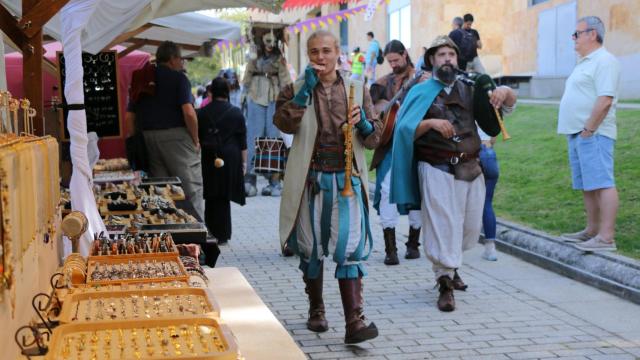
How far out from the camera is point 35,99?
539 centimetres

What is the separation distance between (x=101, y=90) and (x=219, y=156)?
1524 mm

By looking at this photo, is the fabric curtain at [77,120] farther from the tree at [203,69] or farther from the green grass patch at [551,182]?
the tree at [203,69]

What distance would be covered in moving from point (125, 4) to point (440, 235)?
141 inches

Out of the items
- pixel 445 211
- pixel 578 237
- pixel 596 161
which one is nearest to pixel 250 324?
pixel 445 211

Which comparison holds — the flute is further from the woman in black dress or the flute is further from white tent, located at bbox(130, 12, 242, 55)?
white tent, located at bbox(130, 12, 242, 55)

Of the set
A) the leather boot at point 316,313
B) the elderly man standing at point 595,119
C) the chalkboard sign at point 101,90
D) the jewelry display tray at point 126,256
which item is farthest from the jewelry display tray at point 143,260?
the chalkboard sign at point 101,90

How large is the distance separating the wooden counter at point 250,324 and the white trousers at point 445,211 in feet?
8.13

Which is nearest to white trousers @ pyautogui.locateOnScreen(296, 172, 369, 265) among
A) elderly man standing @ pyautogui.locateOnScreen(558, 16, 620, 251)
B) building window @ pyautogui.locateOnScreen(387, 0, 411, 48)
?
elderly man standing @ pyautogui.locateOnScreen(558, 16, 620, 251)

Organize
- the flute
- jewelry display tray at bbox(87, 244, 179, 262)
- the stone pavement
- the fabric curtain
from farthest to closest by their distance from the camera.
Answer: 1. the stone pavement
2. the flute
3. the fabric curtain
4. jewelry display tray at bbox(87, 244, 179, 262)

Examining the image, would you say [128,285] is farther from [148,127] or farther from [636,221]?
[636,221]

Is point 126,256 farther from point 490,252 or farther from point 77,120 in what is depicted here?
point 490,252

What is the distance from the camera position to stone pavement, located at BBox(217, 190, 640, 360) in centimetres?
577

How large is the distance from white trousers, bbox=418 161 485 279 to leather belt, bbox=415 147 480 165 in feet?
0.18

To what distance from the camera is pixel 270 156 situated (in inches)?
421
